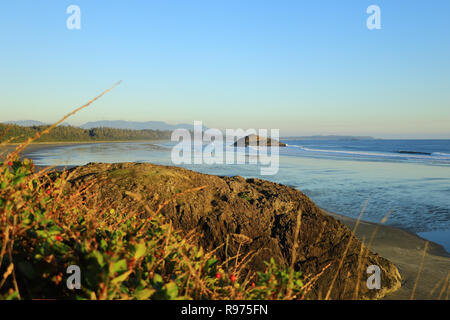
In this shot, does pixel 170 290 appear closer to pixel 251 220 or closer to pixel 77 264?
pixel 77 264

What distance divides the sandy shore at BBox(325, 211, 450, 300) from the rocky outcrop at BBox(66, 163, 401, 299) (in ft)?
1.36

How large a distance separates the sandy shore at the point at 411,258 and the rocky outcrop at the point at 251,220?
416 millimetres

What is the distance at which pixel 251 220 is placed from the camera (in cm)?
514

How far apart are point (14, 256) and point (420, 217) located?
11.1 meters

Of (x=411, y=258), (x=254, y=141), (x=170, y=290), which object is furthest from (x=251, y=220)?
(x=254, y=141)

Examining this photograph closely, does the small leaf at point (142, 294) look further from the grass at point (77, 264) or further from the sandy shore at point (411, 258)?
the sandy shore at point (411, 258)

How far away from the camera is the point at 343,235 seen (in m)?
5.44

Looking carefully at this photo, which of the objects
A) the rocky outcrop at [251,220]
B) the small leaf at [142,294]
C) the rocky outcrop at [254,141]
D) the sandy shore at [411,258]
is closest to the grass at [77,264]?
the small leaf at [142,294]

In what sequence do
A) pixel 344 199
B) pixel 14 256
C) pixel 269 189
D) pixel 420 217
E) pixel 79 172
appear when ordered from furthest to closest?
pixel 344 199
pixel 420 217
pixel 269 189
pixel 79 172
pixel 14 256

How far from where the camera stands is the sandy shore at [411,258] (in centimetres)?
488

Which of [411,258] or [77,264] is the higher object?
[77,264]

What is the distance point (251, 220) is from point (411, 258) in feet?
Answer: 13.0
